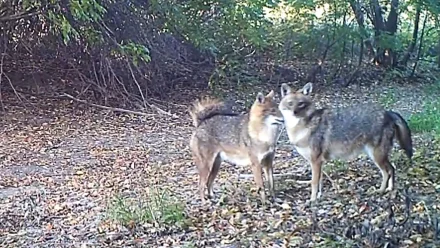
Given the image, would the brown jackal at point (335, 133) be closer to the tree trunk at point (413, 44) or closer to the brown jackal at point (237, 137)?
the brown jackal at point (237, 137)

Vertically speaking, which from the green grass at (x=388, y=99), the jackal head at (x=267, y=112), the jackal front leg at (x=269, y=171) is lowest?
the green grass at (x=388, y=99)

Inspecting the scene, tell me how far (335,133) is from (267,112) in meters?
0.63

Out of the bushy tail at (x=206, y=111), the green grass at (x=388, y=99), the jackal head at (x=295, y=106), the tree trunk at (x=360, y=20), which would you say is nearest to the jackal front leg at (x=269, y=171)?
the jackal head at (x=295, y=106)

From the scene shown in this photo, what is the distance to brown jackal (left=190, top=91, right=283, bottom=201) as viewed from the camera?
6.38 m

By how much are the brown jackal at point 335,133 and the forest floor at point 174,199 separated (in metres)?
0.32

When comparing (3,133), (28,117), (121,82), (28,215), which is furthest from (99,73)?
(28,215)

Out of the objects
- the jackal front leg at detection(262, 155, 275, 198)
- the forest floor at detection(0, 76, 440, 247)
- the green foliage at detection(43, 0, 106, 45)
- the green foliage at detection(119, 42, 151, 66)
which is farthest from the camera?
the green foliage at detection(119, 42, 151, 66)

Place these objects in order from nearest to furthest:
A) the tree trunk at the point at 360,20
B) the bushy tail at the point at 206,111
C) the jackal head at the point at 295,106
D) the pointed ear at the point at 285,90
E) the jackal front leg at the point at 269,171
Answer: the jackal head at the point at 295,106
the pointed ear at the point at 285,90
the jackal front leg at the point at 269,171
the bushy tail at the point at 206,111
the tree trunk at the point at 360,20

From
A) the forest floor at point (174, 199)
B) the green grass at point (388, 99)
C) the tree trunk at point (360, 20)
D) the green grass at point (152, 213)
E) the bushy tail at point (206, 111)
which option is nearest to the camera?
the forest floor at point (174, 199)

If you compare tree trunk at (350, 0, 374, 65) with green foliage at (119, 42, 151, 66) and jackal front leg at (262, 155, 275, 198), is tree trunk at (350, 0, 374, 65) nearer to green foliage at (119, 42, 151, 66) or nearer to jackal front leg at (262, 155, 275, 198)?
green foliage at (119, 42, 151, 66)

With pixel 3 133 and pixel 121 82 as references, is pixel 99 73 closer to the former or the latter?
pixel 121 82

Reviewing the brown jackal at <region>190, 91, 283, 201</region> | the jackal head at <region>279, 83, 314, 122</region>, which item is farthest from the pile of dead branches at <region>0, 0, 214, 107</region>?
the jackal head at <region>279, 83, 314, 122</region>

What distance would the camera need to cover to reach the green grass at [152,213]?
19.3 ft

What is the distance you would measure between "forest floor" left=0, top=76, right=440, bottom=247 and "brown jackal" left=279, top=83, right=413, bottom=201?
12.6 inches
